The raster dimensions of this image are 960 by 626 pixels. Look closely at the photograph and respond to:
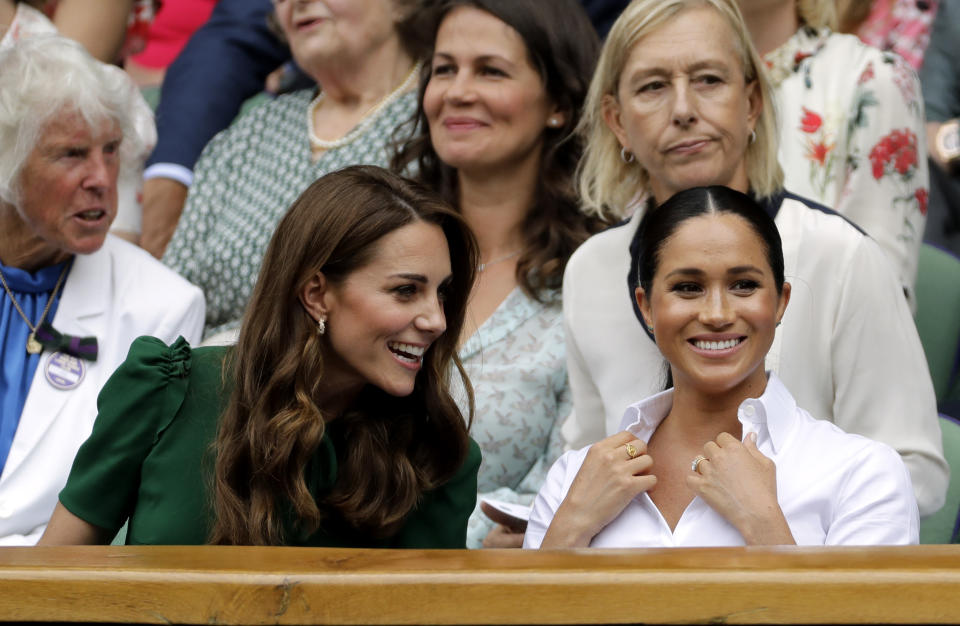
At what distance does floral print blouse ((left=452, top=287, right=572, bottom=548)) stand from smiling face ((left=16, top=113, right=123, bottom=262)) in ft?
2.76

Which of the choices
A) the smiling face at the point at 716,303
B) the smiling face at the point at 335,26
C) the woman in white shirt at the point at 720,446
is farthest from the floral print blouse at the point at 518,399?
the smiling face at the point at 335,26

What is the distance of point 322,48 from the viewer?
3.41 meters

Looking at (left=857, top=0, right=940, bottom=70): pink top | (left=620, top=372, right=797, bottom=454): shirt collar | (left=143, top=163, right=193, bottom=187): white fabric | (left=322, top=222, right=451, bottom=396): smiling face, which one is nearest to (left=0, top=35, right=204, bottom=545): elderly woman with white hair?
(left=143, top=163, right=193, bottom=187): white fabric

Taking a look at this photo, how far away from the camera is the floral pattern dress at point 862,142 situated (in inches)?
110

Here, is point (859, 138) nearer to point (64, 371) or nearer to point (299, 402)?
point (299, 402)

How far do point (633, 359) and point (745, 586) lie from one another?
49.9 inches

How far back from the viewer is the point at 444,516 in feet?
7.32

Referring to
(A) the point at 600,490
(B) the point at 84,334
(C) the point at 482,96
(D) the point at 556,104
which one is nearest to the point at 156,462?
(A) the point at 600,490

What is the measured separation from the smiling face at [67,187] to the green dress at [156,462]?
0.81m

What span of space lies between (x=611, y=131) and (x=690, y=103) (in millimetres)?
273

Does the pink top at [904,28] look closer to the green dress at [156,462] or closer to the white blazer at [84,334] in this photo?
the white blazer at [84,334]

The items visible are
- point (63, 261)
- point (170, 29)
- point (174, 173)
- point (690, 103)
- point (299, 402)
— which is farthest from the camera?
point (170, 29)

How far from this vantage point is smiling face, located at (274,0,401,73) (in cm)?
341

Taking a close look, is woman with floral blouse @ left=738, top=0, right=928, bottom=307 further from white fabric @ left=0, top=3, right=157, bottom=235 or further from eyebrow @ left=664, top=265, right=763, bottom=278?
white fabric @ left=0, top=3, right=157, bottom=235
